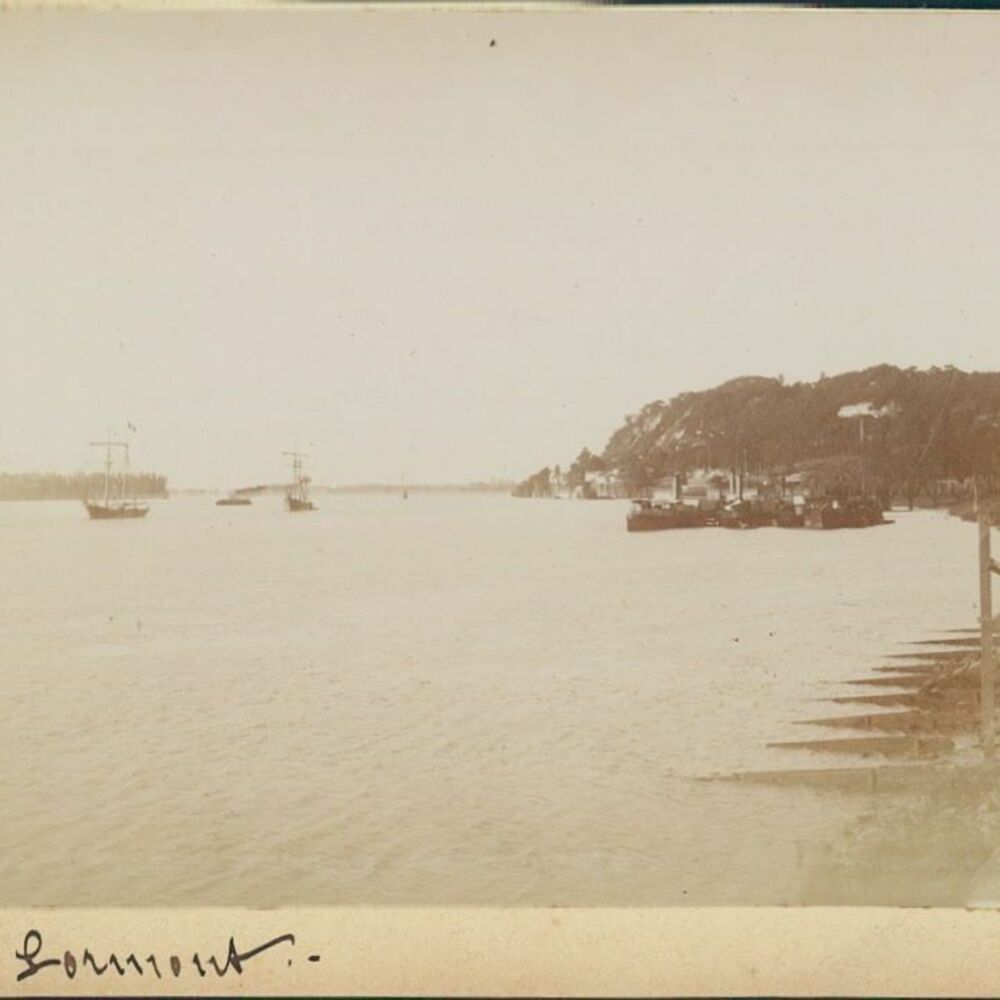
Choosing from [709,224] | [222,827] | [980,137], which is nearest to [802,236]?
[709,224]

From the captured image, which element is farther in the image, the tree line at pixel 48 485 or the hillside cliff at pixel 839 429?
the hillside cliff at pixel 839 429

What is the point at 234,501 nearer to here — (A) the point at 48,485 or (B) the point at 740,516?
(A) the point at 48,485

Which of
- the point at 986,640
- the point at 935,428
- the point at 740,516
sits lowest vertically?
the point at 986,640

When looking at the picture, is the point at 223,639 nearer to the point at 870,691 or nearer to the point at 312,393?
the point at 312,393

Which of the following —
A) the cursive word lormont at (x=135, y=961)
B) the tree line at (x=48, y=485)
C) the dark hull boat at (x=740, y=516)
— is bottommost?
the cursive word lormont at (x=135, y=961)

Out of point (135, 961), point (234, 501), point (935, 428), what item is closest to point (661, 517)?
point (935, 428)

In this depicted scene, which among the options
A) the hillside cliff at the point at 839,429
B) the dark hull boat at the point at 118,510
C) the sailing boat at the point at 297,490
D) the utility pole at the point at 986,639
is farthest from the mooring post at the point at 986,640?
the dark hull boat at the point at 118,510

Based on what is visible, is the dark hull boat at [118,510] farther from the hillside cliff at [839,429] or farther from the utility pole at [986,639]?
the utility pole at [986,639]

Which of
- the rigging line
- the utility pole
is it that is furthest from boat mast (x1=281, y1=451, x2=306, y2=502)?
the utility pole
